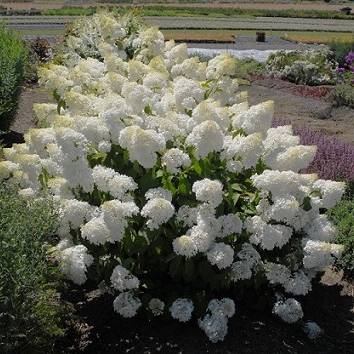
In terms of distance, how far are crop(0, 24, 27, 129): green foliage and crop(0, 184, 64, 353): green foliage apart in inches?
196

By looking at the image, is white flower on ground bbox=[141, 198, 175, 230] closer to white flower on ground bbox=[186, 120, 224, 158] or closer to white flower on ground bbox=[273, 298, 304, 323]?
white flower on ground bbox=[186, 120, 224, 158]

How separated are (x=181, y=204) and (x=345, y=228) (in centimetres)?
174

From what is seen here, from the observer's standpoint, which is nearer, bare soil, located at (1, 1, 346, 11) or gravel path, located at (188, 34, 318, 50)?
gravel path, located at (188, 34, 318, 50)

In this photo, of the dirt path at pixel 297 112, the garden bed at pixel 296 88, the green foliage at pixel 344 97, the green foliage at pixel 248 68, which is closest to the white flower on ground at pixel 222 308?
the dirt path at pixel 297 112

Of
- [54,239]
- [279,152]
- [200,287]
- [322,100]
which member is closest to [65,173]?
[54,239]

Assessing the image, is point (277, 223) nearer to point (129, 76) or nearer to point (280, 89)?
point (129, 76)

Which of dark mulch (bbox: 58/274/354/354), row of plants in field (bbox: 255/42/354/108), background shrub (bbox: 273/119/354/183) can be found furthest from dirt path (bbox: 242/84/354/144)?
dark mulch (bbox: 58/274/354/354)

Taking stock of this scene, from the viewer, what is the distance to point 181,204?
4730 millimetres

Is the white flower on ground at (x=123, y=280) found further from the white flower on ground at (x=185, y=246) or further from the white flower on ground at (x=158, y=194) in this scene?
the white flower on ground at (x=158, y=194)

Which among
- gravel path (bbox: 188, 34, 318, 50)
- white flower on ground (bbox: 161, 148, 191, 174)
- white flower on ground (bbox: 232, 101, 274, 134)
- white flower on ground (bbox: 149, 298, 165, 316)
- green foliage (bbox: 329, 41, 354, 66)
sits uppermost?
white flower on ground (bbox: 232, 101, 274, 134)

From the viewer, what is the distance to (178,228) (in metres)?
4.68

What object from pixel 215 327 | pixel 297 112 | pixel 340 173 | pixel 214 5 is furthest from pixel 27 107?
pixel 214 5

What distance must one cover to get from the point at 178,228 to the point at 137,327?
2.80 ft

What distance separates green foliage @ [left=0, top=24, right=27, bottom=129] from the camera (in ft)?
31.2
